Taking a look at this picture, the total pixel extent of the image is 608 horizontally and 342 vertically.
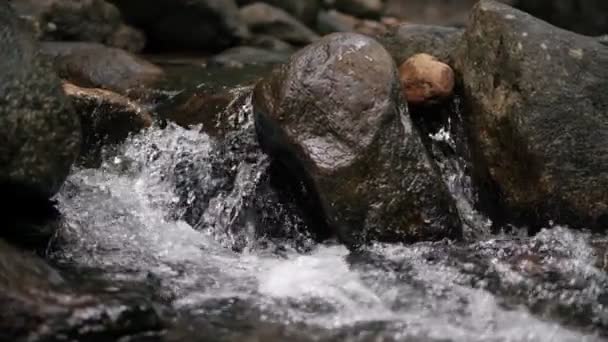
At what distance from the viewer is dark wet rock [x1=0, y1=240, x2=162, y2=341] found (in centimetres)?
301

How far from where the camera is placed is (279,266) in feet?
13.7

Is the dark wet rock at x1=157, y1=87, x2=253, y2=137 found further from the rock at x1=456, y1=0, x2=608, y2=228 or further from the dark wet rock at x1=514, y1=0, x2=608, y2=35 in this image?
the dark wet rock at x1=514, y1=0, x2=608, y2=35

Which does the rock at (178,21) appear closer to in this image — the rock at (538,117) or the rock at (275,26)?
the rock at (275,26)

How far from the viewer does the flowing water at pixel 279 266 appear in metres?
3.49

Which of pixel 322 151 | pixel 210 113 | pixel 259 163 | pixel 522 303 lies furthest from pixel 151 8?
pixel 522 303

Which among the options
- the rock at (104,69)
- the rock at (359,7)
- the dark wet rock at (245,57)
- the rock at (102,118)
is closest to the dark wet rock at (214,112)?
the rock at (102,118)

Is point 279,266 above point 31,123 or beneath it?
beneath

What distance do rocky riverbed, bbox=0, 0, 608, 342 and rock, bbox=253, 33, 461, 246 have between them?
0.4 inches

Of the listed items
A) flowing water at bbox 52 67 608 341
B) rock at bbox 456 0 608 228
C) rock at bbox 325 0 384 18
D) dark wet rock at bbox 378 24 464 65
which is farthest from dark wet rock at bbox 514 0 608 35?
flowing water at bbox 52 67 608 341

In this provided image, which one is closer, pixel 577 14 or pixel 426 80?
pixel 426 80

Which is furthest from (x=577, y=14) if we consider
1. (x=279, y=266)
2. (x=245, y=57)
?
(x=279, y=266)

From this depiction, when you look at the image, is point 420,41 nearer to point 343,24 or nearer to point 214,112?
point 214,112

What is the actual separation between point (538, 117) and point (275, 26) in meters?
6.20

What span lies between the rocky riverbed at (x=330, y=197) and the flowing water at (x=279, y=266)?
13 millimetres
